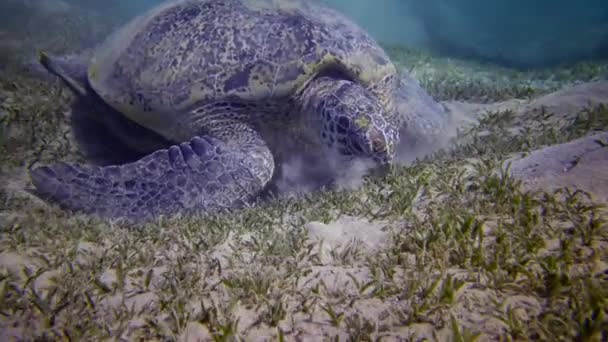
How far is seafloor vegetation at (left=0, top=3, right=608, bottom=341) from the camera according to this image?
1.45m

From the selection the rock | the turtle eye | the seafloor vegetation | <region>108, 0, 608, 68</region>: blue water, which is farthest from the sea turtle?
<region>108, 0, 608, 68</region>: blue water

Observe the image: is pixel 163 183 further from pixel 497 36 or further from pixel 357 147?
pixel 497 36

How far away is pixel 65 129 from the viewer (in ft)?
Result: 14.6

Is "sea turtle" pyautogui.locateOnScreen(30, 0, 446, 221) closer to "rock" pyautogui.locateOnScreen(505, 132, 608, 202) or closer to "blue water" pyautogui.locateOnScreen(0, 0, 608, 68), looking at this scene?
"rock" pyautogui.locateOnScreen(505, 132, 608, 202)

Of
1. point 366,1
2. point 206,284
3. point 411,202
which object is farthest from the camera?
point 366,1

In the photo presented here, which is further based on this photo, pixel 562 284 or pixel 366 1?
pixel 366 1

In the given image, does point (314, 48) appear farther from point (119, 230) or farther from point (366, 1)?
point (366, 1)

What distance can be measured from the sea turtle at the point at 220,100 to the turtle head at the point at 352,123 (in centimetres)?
1

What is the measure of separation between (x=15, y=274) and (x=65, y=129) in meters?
3.26

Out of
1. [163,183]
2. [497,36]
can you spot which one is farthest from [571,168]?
[497,36]

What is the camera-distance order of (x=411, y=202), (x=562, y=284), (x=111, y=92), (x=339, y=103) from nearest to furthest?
(x=562, y=284)
(x=411, y=202)
(x=339, y=103)
(x=111, y=92)

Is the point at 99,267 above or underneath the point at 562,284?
underneath

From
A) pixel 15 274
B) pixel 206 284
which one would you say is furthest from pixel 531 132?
pixel 15 274

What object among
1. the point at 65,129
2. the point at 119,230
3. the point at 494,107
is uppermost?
the point at 494,107
